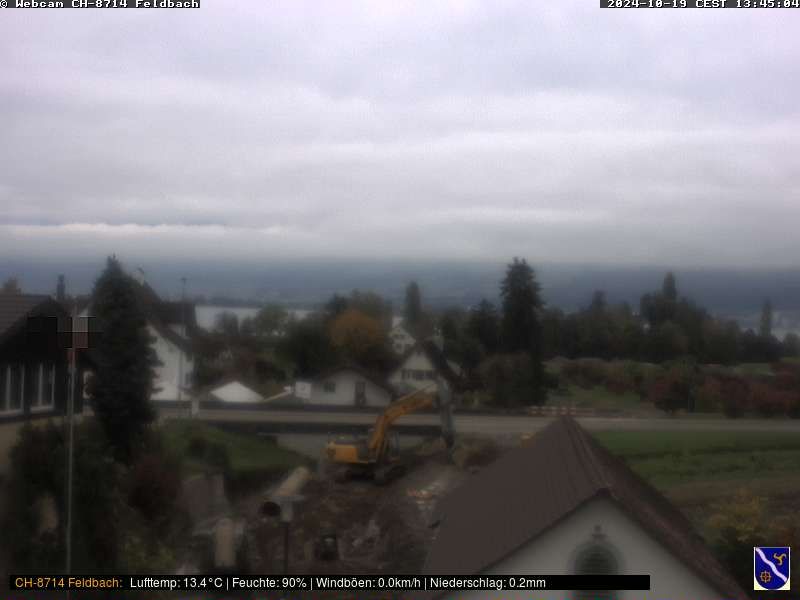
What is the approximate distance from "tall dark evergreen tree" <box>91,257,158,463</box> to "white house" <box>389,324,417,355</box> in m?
7.66

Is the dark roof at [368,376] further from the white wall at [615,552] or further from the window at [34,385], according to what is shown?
the white wall at [615,552]

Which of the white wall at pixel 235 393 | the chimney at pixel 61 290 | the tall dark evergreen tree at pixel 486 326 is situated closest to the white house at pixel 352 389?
the white wall at pixel 235 393

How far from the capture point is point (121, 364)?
468 inches

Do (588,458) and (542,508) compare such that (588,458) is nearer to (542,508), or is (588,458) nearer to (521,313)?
(542,508)

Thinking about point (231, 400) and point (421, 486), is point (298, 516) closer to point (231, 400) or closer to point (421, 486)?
point (421, 486)

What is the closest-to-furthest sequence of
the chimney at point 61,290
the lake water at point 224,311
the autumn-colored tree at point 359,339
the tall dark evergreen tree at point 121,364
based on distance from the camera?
the chimney at point 61,290 < the tall dark evergreen tree at point 121,364 < the lake water at point 224,311 < the autumn-colored tree at point 359,339

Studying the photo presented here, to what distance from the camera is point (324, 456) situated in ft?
56.5

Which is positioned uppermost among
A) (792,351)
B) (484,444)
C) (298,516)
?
(792,351)

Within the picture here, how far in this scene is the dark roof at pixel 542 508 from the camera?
6.25 meters

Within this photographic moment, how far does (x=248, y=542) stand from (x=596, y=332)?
7.76 metres

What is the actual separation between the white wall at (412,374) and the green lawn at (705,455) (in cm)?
449

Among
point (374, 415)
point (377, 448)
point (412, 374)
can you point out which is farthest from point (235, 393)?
point (412, 374)

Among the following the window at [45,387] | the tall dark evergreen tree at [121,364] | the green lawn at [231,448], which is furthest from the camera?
the green lawn at [231,448]

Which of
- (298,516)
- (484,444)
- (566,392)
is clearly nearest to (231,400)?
(298,516)
